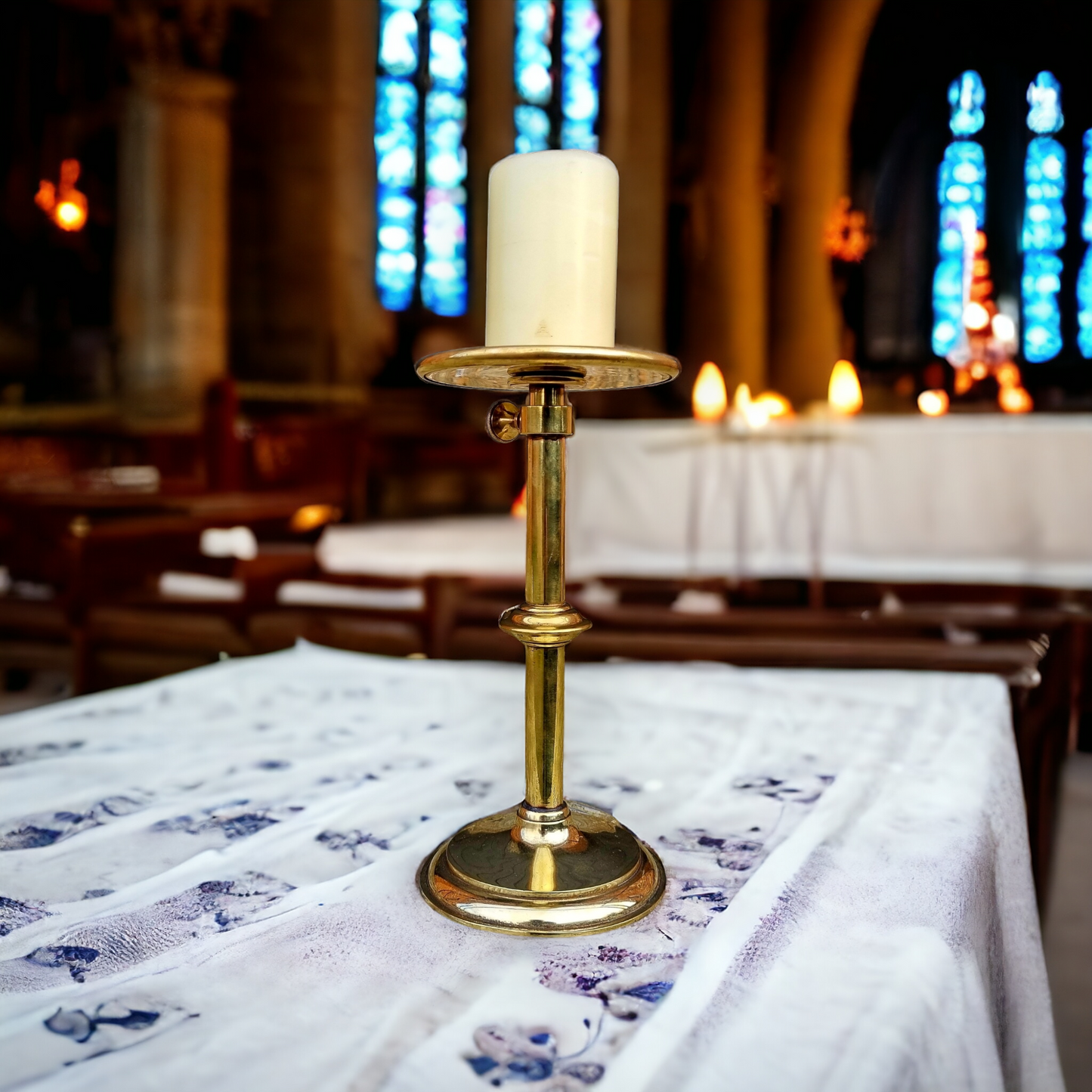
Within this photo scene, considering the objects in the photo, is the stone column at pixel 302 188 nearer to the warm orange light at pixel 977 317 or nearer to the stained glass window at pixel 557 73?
the stained glass window at pixel 557 73

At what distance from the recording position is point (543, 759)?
24.5 inches

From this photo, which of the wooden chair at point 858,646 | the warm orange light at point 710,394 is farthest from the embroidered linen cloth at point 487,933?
the warm orange light at point 710,394

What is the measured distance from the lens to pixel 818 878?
0.62 metres

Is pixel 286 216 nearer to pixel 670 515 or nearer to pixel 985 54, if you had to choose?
pixel 670 515

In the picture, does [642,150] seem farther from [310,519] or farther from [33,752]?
[33,752]

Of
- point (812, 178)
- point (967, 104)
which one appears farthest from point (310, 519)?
point (967, 104)

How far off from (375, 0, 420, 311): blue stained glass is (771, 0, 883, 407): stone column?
11.8ft

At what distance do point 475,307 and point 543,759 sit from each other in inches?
342

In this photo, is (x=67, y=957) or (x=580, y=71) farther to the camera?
(x=580, y=71)

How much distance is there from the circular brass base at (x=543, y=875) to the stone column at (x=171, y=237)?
668 cm

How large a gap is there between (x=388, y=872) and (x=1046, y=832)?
123 cm

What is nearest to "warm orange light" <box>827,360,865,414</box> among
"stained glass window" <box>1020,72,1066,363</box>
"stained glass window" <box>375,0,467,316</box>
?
"stained glass window" <box>375,0,467,316</box>

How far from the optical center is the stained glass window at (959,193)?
1150 cm

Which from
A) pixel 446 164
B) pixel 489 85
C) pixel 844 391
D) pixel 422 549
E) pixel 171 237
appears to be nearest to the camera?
pixel 844 391
